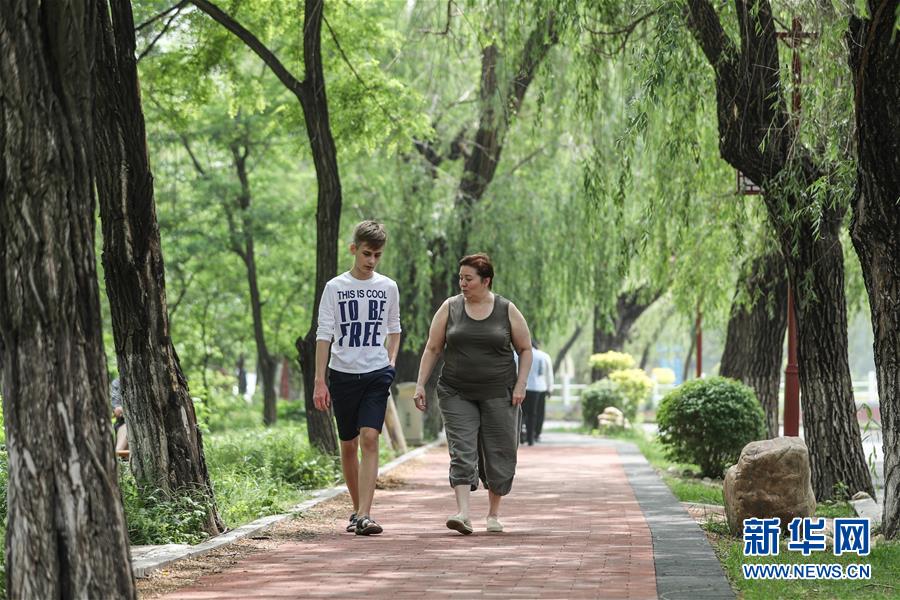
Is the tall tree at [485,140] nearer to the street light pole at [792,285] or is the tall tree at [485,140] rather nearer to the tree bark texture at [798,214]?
the street light pole at [792,285]

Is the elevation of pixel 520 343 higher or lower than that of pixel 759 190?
lower

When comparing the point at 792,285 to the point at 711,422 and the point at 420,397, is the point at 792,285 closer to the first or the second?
the point at 711,422

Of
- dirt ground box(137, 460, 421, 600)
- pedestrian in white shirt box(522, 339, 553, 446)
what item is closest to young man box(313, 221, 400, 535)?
dirt ground box(137, 460, 421, 600)

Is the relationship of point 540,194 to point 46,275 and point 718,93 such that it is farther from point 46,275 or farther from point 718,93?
point 46,275

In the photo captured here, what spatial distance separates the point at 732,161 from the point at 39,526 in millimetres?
7834

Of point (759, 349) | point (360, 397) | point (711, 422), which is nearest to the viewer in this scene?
point (360, 397)

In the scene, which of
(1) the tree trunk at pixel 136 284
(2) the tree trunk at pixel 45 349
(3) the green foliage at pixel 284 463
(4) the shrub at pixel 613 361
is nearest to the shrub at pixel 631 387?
(4) the shrub at pixel 613 361

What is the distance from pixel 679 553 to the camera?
8.41m

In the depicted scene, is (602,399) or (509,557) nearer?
(509,557)

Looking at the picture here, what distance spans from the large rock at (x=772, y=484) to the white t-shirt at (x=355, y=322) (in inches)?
103

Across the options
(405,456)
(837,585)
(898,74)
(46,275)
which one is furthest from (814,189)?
(405,456)

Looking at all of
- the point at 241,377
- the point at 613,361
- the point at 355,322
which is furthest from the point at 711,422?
the point at 241,377

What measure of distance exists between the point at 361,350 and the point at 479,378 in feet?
2.86

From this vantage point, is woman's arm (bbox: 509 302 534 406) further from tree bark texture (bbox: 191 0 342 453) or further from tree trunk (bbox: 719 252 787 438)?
tree trunk (bbox: 719 252 787 438)
